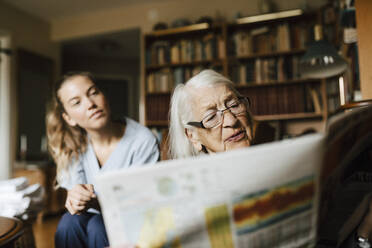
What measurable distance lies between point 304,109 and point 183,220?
2.77 meters

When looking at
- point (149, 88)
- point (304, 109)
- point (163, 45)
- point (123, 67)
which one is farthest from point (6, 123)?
point (304, 109)

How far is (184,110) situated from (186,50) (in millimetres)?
2460

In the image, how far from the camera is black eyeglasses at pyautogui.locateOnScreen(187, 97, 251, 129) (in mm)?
852

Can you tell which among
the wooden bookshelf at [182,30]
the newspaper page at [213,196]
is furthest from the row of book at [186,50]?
the newspaper page at [213,196]

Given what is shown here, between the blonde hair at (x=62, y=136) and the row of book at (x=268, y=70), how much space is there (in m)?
2.12

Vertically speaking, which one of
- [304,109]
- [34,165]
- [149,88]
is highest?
[149,88]

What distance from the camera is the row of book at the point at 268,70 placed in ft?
9.57

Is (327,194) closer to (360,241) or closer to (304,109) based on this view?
(360,241)

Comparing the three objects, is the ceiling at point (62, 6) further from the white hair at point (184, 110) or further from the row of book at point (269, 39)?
the white hair at point (184, 110)

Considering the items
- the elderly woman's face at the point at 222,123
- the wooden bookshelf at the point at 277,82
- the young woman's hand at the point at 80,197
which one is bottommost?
the young woman's hand at the point at 80,197

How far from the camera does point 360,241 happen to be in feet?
1.84

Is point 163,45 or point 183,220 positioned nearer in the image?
point 183,220

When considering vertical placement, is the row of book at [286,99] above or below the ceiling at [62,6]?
below

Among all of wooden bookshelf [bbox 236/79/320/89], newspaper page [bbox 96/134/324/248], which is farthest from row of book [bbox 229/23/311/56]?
newspaper page [bbox 96/134/324/248]
